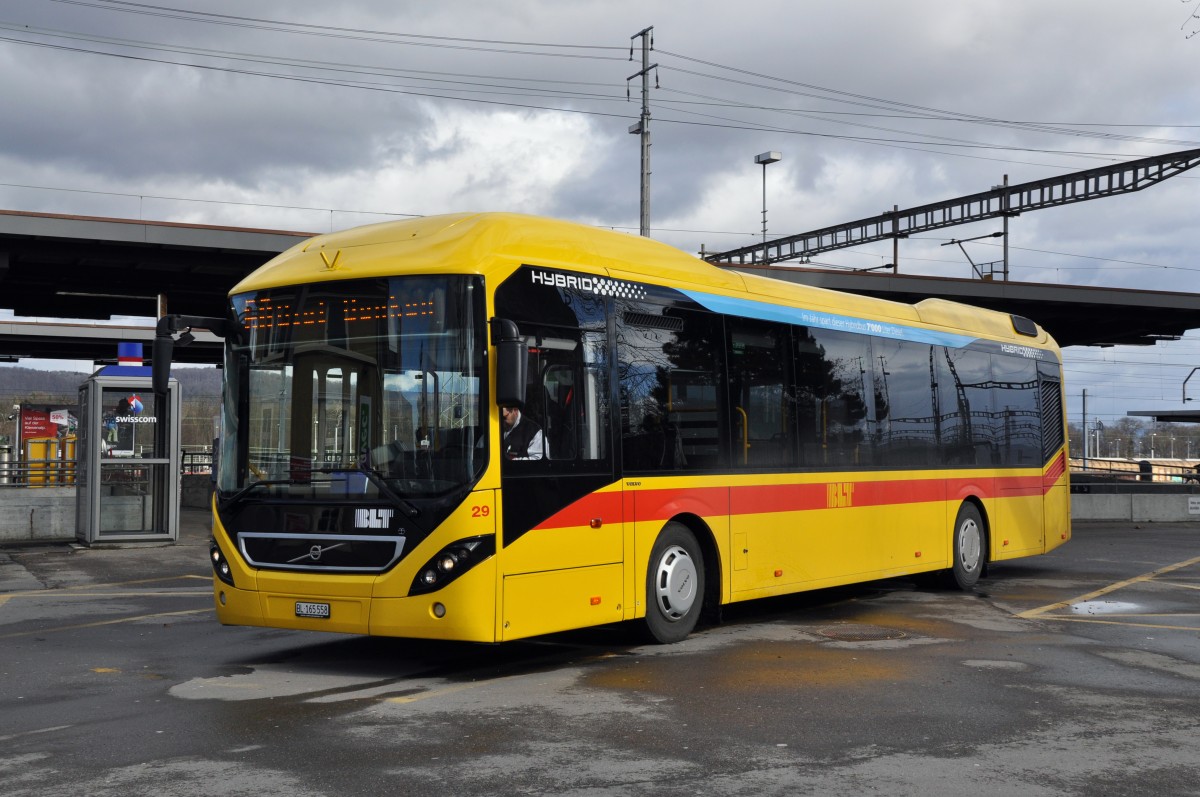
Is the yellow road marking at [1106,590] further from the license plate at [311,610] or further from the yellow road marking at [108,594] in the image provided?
the yellow road marking at [108,594]

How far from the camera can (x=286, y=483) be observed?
931cm

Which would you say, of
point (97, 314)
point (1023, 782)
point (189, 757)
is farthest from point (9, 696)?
point (97, 314)

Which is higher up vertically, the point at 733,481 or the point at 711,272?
the point at 711,272

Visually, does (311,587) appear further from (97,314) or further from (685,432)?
(97,314)

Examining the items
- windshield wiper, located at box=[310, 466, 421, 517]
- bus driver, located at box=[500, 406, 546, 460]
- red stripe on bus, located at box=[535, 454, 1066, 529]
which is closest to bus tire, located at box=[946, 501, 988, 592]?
red stripe on bus, located at box=[535, 454, 1066, 529]

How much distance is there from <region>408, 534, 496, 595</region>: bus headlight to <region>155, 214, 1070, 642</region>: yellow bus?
0.01 m

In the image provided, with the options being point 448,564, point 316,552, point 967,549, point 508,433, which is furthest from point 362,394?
point 967,549

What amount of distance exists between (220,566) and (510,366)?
2.94m

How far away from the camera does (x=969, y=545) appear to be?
1602 cm

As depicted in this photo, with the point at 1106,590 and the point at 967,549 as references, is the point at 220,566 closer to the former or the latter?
the point at 967,549

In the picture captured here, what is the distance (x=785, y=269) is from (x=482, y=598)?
22654 mm

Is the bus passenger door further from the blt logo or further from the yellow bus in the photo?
the blt logo

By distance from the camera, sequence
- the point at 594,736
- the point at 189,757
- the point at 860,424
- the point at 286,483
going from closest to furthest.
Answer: the point at 189,757 < the point at 594,736 < the point at 286,483 < the point at 860,424

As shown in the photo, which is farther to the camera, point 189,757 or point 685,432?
point 685,432
